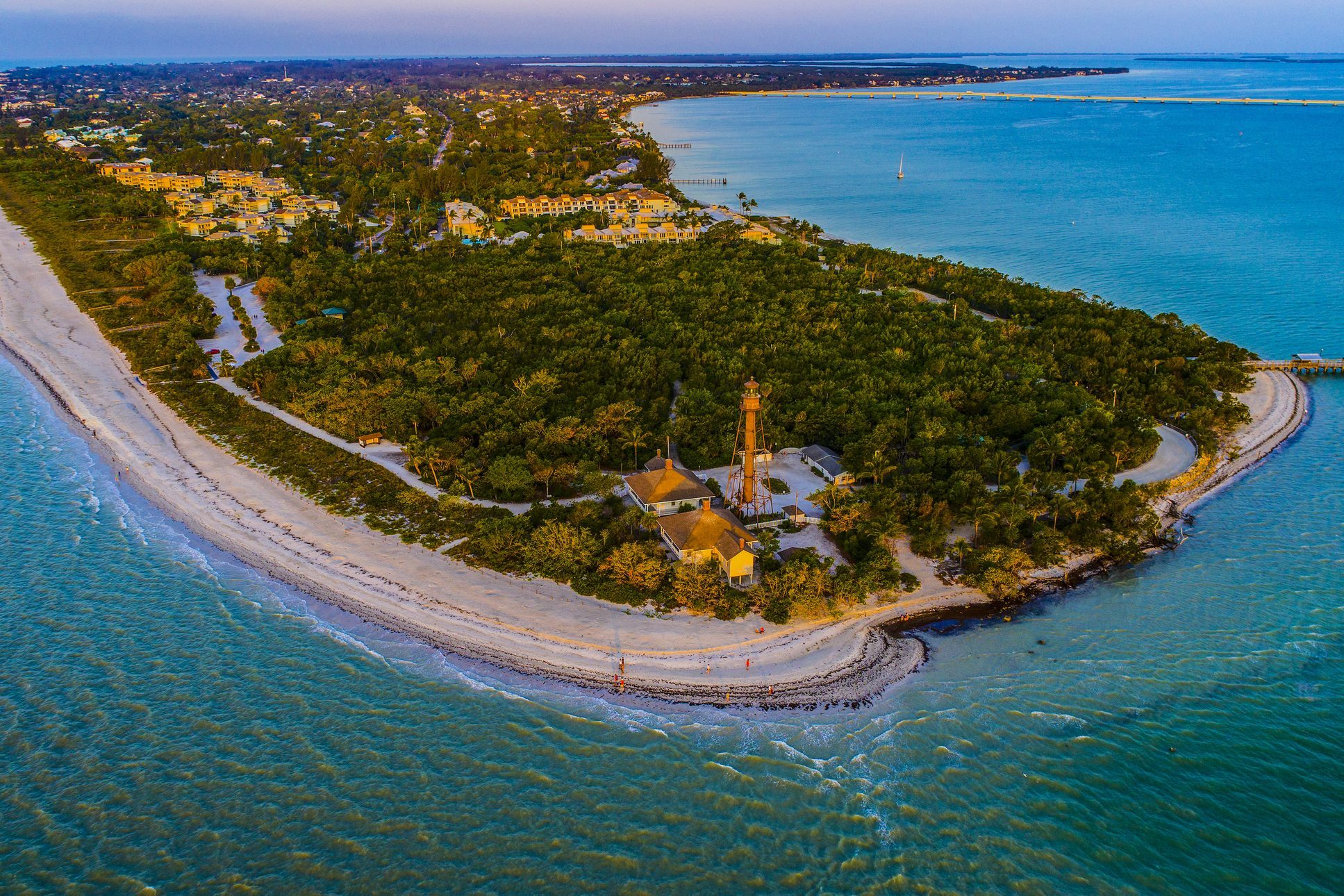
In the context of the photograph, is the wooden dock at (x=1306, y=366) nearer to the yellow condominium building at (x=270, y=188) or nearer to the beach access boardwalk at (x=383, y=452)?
the beach access boardwalk at (x=383, y=452)

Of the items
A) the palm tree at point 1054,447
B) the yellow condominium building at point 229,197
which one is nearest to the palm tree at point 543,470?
the palm tree at point 1054,447

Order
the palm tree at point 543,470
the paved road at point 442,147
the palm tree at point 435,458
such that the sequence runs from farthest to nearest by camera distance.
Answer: the paved road at point 442,147 → the palm tree at point 435,458 → the palm tree at point 543,470

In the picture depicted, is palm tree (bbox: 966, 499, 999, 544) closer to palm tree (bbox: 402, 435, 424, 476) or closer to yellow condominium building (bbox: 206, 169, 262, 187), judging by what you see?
palm tree (bbox: 402, 435, 424, 476)

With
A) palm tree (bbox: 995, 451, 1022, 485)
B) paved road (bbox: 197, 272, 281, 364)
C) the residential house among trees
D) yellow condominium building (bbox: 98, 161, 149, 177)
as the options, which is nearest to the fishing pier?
palm tree (bbox: 995, 451, 1022, 485)

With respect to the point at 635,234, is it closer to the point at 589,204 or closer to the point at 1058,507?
the point at 589,204

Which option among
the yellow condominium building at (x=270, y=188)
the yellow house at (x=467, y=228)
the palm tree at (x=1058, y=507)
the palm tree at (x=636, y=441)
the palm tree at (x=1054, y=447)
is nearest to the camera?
the palm tree at (x=1058, y=507)

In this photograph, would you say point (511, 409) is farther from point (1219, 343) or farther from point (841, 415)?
point (1219, 343)
